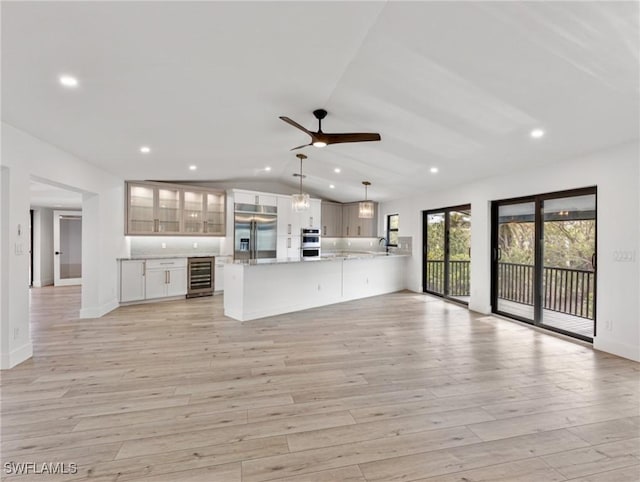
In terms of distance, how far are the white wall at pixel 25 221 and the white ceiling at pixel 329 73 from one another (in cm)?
27

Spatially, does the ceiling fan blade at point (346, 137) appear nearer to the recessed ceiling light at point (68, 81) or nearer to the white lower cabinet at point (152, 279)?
the recessed ceiling light at point (68, 81)

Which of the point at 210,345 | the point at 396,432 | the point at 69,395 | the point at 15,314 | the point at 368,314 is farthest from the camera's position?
the point at 368,314

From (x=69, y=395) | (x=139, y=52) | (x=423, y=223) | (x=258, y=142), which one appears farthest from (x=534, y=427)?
(x=423, y=223)

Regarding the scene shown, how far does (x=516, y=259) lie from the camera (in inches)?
205

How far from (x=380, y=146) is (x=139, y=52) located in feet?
11.3

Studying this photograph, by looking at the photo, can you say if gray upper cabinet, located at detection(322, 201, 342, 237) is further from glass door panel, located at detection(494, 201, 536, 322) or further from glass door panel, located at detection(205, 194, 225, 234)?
glass door panel, located at detection(494, 201, 536, 322)

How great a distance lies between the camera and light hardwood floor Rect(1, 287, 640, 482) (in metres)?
1.84

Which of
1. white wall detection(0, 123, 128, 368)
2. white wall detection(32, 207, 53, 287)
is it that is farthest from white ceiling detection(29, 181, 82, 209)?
white wall detection(0, 123, 128, 368)

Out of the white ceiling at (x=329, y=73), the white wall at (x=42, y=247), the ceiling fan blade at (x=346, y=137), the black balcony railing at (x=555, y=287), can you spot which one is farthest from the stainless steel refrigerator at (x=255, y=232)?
the white wall at (x=42, y=247)

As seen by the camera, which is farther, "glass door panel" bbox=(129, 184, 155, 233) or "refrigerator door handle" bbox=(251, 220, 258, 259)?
"refrigerator door handle" bbox=(251, 220, 258, 259)

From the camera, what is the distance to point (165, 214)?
677cm

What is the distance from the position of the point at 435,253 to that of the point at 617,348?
12.6 ft

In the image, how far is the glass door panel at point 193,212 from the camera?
7051 mm

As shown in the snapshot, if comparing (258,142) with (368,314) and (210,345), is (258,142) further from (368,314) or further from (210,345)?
(368,314)
